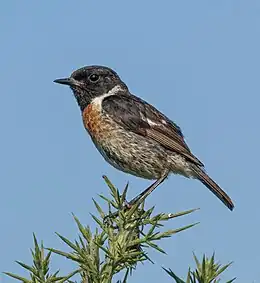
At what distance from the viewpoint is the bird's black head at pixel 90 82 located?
7738 millimetres

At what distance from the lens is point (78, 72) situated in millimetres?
7742

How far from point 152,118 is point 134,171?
76cm

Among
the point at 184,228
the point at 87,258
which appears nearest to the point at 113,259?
the point at 87,258

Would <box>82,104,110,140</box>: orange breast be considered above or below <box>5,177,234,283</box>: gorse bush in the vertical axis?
above

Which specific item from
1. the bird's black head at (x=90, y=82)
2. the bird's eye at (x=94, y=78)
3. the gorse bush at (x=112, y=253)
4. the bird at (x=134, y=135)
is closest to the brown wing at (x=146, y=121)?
the bird at (x=134, y=135)

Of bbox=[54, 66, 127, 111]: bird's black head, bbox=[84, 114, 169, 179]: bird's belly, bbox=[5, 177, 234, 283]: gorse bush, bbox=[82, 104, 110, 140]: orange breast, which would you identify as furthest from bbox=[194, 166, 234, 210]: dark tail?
bbox=[5, 177, 234, 283]: gorse bush

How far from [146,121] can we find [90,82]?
0.87 meters

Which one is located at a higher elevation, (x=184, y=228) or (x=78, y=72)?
(x=78, y=72)

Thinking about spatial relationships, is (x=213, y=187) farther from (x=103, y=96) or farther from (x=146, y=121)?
(x=103, y=96)

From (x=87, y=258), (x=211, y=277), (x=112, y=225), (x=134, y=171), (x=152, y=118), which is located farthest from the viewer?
(x=152, y=118)

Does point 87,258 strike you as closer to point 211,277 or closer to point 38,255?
point 38,255

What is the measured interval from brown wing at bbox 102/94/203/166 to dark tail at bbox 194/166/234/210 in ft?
0.33

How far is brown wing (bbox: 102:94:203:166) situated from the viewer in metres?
7.35

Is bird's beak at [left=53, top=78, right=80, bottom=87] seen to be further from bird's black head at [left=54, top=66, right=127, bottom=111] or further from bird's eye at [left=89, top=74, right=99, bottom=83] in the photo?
bird's eye at [left=89, top=74, right=99, bottom=83]
